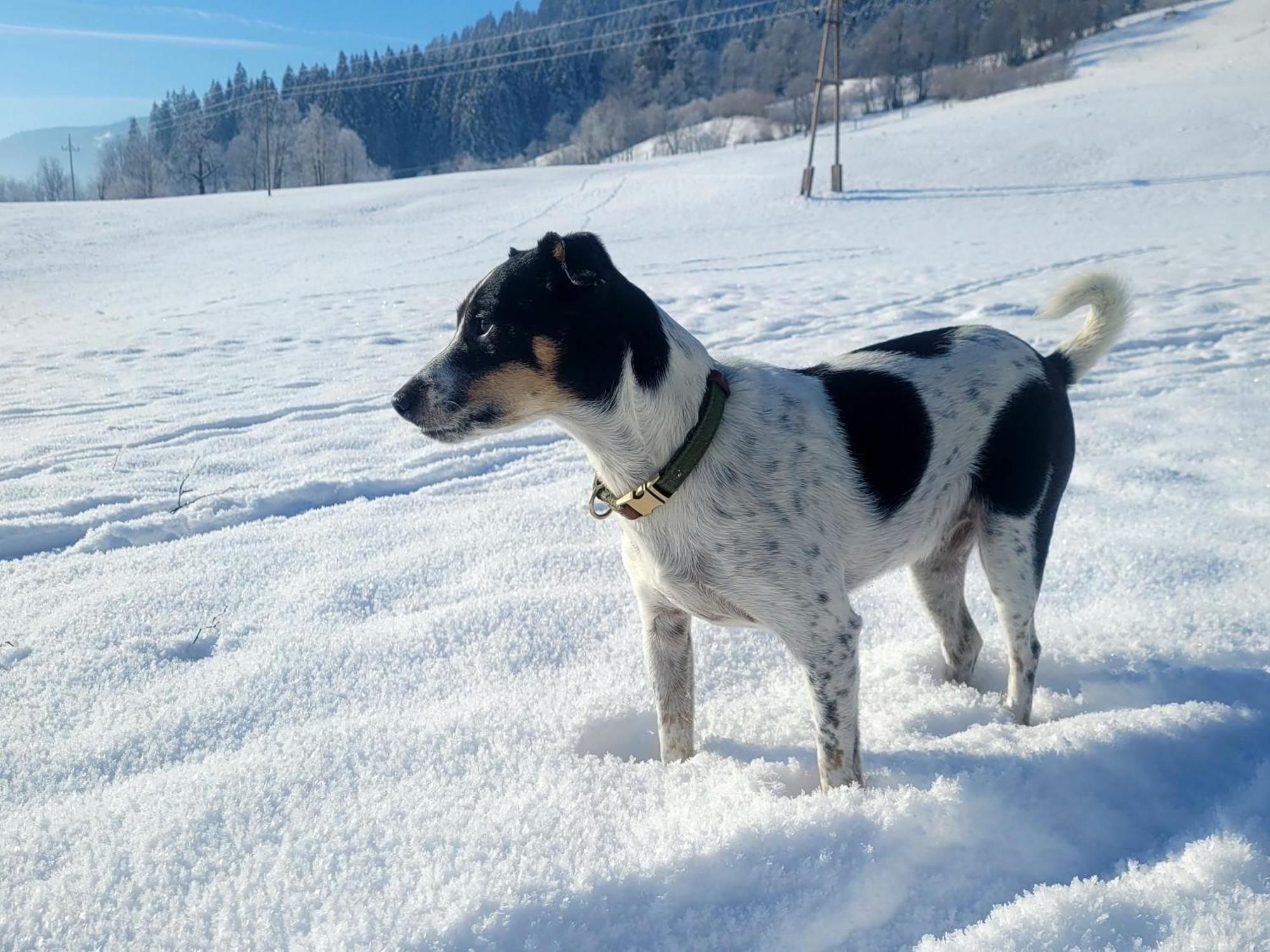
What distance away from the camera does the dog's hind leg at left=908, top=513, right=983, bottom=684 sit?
2984mm

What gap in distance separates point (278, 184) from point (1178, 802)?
277ft

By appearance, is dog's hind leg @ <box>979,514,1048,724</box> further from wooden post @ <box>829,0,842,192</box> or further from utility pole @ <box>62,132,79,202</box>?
utility pole @ <box>62,132,79,202</box>

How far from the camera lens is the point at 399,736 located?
2545mm

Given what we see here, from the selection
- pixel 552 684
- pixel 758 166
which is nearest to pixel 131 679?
pixel 552 684

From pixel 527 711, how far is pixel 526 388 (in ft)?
3.71

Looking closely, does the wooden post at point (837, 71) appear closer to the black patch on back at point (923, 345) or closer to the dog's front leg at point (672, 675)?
the black patch on back at point (923, 345)

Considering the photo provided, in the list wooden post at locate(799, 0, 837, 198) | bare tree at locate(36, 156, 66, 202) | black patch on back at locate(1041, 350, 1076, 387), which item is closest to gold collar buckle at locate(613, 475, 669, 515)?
black patch on back at locate(1041, 350, 1076, 387)

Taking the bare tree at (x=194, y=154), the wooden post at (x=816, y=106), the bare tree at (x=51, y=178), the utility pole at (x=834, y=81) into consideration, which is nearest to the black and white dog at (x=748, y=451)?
the wooden post at (x=816, y=106)

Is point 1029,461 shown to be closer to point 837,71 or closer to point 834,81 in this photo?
point 834,81

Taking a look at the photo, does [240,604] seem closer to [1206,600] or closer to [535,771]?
[535,771]

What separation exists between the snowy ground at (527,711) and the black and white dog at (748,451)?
0.40 m

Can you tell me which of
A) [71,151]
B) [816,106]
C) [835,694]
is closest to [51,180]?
[71,151]

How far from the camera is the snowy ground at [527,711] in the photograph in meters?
1.83

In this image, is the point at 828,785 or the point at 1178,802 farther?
the point at 828,785
